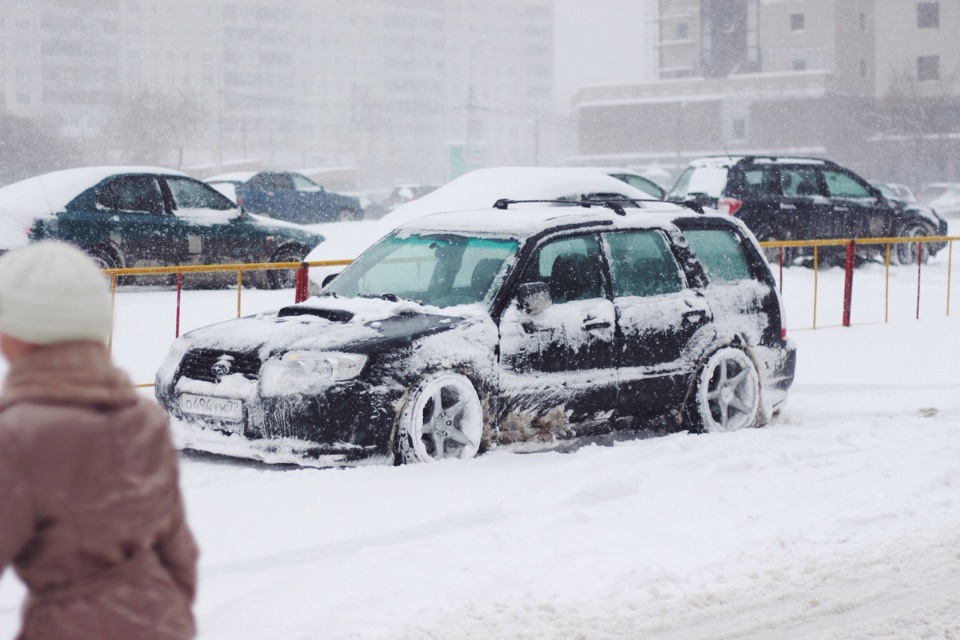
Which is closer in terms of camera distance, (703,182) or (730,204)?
(730,204)

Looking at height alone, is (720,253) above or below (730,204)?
below

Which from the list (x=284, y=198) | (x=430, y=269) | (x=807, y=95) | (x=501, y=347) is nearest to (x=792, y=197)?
(x=284, y=198)

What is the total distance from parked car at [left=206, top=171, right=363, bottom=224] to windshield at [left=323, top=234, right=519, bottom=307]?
20.3m

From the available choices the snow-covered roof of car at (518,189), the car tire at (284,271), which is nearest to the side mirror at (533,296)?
the car tire at (284,271)

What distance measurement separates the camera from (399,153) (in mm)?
151125

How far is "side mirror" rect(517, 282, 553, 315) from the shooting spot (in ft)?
26.6

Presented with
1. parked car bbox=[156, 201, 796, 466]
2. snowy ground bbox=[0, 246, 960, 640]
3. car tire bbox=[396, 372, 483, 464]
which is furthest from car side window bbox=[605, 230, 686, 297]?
car tire bbox=[396, 372, 483, 464]

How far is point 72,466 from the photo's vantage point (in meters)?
2.59

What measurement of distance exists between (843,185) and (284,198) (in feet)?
43.7

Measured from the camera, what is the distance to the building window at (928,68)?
89.6 metres

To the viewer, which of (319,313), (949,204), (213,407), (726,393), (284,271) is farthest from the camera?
(949,204)

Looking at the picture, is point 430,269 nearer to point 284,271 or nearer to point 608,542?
point 608,542

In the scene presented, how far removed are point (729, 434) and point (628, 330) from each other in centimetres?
91

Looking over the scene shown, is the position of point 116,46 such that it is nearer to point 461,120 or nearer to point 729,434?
point 461,120
